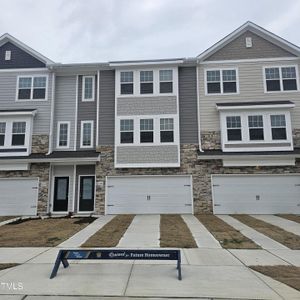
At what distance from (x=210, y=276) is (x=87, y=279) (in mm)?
2440

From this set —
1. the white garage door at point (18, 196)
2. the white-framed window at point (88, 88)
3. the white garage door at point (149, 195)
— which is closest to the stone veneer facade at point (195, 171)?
the white garage door at point (149, 195)

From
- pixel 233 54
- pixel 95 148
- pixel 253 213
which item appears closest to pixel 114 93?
pixel 95 148

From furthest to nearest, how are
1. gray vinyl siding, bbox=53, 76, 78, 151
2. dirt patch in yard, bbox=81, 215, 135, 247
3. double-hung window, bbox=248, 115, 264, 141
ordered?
1. gray vinyl siding, bbox=53, 76, 78, 151
2. double-hung window, bbox=248, 115, 264, 141
3. dirt patch in yard, bbox=81, 215, 135, 247

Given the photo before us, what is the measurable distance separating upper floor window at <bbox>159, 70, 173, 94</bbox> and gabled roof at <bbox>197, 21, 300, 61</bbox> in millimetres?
2037

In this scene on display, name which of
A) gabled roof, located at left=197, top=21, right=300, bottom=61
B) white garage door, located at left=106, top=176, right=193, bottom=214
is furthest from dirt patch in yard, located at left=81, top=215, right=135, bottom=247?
gabled roof, located at left=197, top=21, right=300, bottom=61

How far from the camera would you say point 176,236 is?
33.6 feet

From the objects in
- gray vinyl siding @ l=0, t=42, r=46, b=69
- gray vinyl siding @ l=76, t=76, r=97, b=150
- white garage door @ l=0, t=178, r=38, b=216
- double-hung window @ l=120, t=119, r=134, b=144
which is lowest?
white garage door @ l=0, t=178, r=38, b=216

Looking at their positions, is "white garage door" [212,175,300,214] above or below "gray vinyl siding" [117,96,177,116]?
below

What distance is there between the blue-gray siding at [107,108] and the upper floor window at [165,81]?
299cm

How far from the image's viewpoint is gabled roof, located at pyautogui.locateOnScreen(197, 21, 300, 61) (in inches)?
706

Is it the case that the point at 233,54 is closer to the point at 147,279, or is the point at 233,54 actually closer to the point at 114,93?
the point at 114,93

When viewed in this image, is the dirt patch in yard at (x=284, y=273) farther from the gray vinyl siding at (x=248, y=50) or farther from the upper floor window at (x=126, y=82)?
the gray vinyl siding at (x=248, y=50)

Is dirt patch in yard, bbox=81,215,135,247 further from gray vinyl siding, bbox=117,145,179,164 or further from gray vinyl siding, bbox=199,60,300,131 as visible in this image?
gray vinyl siding, bbox=199,60,300,131

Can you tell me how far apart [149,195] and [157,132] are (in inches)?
146
